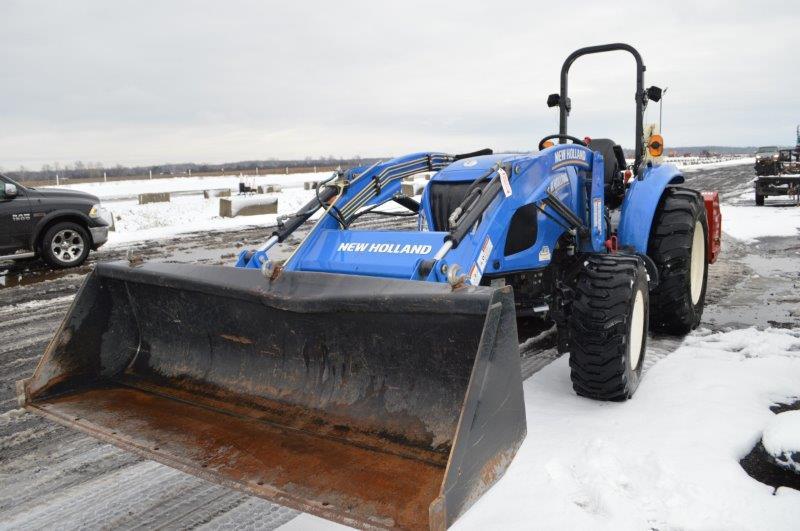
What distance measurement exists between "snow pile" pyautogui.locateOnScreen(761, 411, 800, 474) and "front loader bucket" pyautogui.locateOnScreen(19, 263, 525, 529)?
1564 mm

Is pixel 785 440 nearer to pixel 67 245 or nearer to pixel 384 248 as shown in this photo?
pixel 384 248

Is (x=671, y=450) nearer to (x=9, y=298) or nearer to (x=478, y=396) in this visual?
(x=478, y=396)

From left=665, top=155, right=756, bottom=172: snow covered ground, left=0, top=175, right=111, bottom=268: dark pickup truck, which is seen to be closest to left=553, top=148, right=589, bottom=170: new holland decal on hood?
left=0, top=175, right=111, bottom=268: dark pickup truck

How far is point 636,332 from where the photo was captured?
4266 millimetres

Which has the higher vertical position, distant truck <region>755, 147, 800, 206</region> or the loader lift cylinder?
the loader lift cylinder

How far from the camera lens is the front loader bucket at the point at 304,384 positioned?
240cm

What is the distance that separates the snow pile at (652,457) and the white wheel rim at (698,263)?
4.47ft

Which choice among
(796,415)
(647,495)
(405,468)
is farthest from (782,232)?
(405,468)

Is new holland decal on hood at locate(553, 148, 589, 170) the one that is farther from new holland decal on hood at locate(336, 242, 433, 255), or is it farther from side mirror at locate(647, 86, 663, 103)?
new holland decal on hood at locate(336, 242, 433, 255)

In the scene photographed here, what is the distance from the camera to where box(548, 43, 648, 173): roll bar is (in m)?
5.50

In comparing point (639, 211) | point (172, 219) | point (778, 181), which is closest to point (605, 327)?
point (639, 211)

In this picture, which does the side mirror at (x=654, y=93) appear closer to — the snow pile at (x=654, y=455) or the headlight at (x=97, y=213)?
the snow pile at (x=654, y=455)

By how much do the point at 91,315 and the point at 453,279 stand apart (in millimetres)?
2328

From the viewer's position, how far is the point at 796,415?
341 centimetres
